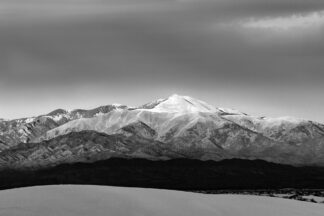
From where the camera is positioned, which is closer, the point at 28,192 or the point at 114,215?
the point at 114,215

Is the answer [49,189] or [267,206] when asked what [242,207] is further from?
[49,189]

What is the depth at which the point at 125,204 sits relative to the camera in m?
28.6

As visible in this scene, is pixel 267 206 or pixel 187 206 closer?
pixel 187 206

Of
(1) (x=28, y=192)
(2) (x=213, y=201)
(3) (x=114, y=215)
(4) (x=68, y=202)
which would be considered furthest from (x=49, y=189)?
(2) (x=213, y=201)

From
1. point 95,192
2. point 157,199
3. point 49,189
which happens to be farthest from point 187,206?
point 49,189

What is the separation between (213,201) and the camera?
32.9m

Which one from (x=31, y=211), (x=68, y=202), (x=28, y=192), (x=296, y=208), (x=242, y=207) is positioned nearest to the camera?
(x=31, y=211)

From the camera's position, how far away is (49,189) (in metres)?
30.8

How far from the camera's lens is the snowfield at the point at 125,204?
2677 cm

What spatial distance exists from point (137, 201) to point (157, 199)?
2.05 m

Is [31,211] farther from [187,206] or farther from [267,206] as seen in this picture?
[267,206]

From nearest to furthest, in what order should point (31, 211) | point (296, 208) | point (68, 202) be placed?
point (31, 211), point (68, 202), point (296, 208)

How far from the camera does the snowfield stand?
2677 centimetres

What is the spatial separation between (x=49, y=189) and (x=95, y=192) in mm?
2115
